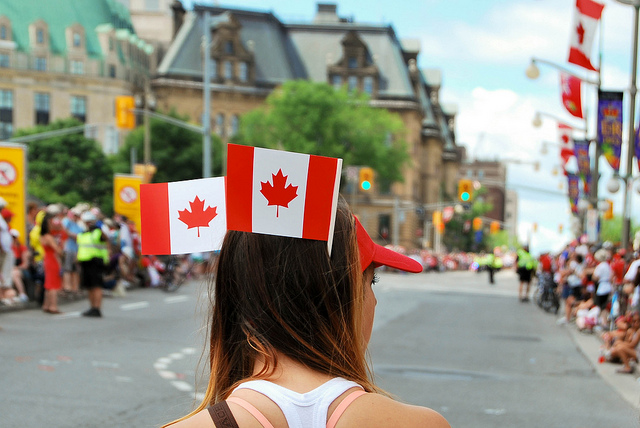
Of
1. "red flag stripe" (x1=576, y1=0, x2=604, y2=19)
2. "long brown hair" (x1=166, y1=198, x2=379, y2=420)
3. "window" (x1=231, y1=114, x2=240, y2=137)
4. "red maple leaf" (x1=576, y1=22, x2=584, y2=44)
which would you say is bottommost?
"long brown hair" (x1=166, y1=198, x2=379, y2=420)

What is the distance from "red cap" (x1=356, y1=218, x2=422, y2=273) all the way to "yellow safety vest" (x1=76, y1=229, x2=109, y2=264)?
46.0 ft

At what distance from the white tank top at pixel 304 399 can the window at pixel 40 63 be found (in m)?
88.0

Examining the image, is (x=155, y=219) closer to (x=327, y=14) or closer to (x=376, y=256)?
(x=376, y=256)

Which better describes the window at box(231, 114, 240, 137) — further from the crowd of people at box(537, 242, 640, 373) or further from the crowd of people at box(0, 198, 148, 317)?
the crowd of people at box(0, 198, 148, 317)

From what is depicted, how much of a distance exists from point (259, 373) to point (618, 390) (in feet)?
30.1

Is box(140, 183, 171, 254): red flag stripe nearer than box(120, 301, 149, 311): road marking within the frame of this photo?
Yes

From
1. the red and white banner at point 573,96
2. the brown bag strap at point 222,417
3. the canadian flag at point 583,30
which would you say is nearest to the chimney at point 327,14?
the red and white banner at point 573,96

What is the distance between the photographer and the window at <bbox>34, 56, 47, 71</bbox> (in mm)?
84875

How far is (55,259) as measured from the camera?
15820 mm

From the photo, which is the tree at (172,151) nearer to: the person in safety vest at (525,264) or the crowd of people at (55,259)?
the person in safety vest at (525,264)

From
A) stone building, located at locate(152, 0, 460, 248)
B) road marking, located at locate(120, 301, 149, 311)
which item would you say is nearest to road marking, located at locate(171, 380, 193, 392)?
road marking, located at locate(120, 301, 149, 311)

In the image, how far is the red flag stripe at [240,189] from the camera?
176 cm

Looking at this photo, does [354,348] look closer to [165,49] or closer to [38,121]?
[38,121]

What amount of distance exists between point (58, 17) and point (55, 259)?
254 ft
